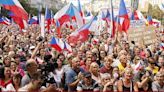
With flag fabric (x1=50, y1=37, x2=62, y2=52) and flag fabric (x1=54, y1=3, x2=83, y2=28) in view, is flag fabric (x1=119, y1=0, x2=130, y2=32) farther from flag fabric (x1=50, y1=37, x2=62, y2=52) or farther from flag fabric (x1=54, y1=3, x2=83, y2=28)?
flag fabric (x1=50, y1=37, x2=62, y2=52)

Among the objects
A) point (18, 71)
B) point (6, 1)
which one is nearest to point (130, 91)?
point (18, 71)

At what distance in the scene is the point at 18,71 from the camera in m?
7.67

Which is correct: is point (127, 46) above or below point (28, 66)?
below

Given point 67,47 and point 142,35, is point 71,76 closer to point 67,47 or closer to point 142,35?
point 67,47

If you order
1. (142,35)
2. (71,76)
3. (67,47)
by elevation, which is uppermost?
(71,76)

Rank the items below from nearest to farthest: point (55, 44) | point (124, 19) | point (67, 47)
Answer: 1. point (67, 47)
2. point (55, 44)
3. point (124, 19)

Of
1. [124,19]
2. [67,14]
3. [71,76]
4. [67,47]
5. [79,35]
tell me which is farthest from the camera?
[67,14]

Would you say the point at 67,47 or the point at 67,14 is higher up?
the point at 67,14

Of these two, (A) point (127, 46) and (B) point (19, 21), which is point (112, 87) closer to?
(A) point (127, 46)

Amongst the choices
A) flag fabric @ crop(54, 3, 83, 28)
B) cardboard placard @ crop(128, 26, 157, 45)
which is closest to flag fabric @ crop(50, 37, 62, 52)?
cardboard placard @ crop(128, 26, 157, 45)

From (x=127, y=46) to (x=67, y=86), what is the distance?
4.80 metres

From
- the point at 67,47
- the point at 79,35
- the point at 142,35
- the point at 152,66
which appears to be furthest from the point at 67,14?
the point at 152,66

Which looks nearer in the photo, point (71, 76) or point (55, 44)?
point (71, 76)

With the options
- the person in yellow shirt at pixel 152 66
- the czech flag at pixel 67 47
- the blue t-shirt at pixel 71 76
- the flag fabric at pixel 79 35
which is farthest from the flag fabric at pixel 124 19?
the blue t-shirt at pixel 71 76
